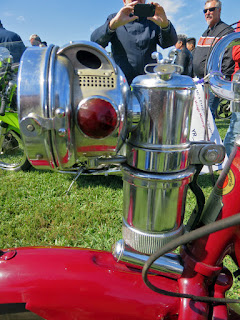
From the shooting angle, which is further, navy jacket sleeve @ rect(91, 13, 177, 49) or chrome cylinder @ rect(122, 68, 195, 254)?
navy jacket sleeve @ rect(91, 13, 177, 49)

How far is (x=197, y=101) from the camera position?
2.70m

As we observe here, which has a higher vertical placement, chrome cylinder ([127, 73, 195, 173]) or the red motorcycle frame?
chrome cylinder ([127, 73, 195, 173])

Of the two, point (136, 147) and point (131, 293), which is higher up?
point (136, 147)

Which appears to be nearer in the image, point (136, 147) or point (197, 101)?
point (136, 147)

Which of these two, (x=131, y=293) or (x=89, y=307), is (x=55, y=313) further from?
(x=131, y=293)

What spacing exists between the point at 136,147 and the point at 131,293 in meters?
0.37

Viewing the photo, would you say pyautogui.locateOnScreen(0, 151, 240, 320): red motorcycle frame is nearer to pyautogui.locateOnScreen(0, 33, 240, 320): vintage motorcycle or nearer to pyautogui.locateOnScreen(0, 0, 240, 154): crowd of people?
pyautogui.locateOnScreen(0, 33, 240, 320): vintage motorcycle

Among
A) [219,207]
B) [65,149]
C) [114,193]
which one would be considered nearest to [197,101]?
[114,193]

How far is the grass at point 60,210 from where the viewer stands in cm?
179

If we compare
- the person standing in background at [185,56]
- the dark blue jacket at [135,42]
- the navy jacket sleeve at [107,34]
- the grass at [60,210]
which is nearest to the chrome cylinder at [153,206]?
the grass at [60,210]

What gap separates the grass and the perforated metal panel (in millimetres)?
1395

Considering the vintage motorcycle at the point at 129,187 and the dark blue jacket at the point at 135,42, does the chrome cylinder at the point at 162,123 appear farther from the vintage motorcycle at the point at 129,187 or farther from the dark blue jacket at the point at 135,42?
the dark blue jacket at the point at 135,42

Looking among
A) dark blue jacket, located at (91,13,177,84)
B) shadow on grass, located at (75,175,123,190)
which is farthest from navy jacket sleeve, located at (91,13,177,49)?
shadow on grass, located at (75,175,123,190)

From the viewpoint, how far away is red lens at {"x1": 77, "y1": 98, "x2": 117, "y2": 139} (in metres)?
0.46
